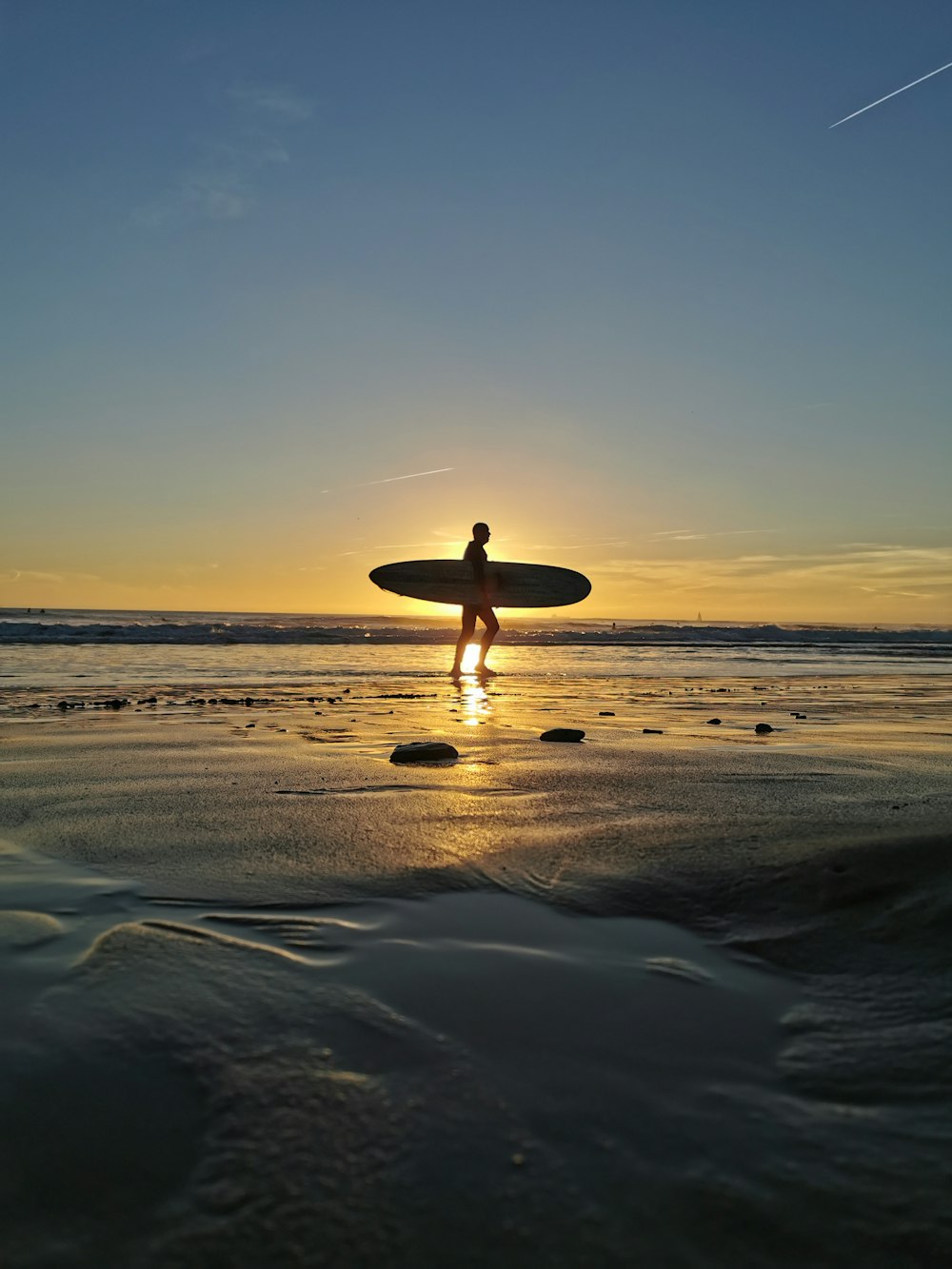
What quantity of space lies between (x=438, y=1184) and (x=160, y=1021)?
2.06 ft

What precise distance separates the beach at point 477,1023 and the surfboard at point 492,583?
35.6 feet

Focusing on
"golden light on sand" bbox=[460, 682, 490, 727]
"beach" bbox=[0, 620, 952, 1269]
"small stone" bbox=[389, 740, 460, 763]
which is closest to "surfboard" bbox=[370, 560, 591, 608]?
"golden light on sand" bbox=[460, 682, 490, 727]

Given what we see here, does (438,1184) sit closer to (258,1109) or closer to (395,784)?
(258,1109)

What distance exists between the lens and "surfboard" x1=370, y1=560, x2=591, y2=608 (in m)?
14.4

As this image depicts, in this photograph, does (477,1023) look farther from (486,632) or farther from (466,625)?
(466,625)

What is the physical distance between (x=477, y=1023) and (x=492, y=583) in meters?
13.5

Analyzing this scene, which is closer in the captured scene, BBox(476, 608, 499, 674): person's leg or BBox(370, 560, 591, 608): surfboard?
BBox(476, 608, 499, 674): person's leg

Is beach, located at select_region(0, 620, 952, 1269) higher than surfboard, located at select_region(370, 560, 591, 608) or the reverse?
the reverse

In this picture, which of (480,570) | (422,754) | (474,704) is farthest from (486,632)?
(422,754)

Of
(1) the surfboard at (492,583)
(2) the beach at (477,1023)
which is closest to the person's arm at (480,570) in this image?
(1) the surfboard at (492,583)

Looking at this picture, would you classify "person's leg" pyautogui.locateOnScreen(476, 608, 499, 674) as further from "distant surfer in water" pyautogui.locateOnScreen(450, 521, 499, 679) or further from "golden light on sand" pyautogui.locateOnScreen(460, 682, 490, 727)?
"golden light on sand" pyautogui.locateOnScreen(460, 682, 490, 727)

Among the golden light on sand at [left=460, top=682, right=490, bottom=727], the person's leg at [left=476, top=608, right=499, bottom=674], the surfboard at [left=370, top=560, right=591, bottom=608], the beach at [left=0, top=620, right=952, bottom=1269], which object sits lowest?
the beach at [left=0, top=620, right=952, bottom=1269]

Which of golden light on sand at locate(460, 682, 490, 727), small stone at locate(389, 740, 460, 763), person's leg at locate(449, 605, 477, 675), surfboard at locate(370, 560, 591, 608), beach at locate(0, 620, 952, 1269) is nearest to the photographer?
beach at locate(0, 620, 952, 1269)

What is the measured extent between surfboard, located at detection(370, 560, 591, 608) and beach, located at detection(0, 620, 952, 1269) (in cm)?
1084
